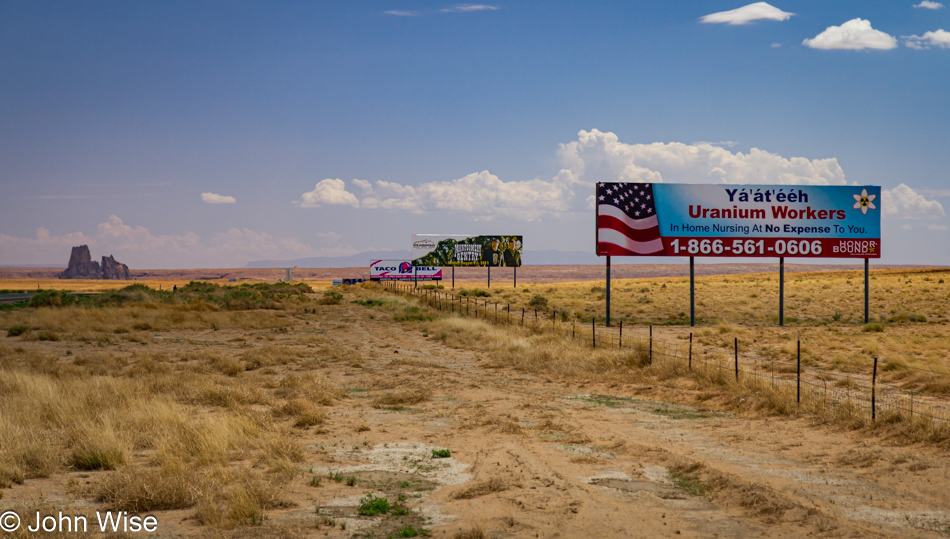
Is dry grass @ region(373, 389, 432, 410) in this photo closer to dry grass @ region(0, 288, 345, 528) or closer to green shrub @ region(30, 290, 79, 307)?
dry grass @ region(0, 288, 345, 528)

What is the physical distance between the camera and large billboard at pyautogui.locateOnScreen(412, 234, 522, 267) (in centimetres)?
7562

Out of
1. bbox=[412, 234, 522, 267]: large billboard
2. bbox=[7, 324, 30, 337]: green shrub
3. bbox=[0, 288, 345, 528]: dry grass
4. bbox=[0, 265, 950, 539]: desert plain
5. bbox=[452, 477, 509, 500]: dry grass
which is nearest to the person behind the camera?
bbox=[0, 265, 950, 539]: desert plain

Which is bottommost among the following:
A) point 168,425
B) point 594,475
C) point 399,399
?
point 399,399

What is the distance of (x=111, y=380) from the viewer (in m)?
14.4

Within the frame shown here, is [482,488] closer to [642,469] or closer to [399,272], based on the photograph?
[642,469]

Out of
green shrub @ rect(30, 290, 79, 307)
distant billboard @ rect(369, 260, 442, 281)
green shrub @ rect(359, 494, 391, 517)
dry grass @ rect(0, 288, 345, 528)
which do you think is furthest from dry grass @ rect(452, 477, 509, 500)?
distant billboard @ rect(369, 260, 442, 281)

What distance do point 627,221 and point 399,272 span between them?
2265 inches

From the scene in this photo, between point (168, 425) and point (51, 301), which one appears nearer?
point (168, 425)

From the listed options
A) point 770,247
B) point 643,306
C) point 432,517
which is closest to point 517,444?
point 432,517

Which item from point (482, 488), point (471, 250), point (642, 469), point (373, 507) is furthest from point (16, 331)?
point (471, 250)

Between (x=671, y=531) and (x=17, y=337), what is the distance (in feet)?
99.3

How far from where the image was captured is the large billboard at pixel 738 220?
3153cm

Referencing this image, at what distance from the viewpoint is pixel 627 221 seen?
31.5 m

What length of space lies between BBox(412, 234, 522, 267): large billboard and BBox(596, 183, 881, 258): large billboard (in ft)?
142
